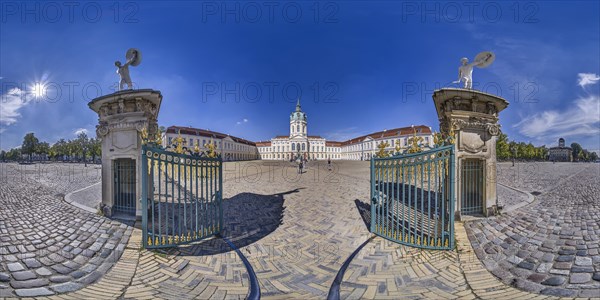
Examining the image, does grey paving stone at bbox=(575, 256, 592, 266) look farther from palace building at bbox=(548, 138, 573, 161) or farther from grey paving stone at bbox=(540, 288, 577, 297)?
palace building at bbox=(548, 138, 573, 161)

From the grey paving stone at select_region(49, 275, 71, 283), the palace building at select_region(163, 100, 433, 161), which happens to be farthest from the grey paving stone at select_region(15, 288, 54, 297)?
the palace building at select_region(163, 100, 433, 161)

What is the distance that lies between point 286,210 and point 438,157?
4.29 metres

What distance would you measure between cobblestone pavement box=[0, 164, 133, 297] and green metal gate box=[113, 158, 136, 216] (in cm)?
60

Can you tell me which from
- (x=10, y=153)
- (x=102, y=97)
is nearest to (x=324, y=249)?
(x=102, y=97)

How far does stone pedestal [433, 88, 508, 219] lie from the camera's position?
5613 mm

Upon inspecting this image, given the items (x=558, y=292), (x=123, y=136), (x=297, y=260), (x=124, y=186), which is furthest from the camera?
(x=124, y=186)

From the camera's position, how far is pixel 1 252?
3811 millimetres

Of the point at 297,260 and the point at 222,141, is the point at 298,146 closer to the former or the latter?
the point at 222,141

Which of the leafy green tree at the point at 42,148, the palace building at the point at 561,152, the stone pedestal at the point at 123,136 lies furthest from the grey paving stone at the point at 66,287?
the palace building at the point at 561,152

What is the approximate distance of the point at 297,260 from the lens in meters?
3.85

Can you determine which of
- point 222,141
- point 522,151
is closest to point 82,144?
point 222,141

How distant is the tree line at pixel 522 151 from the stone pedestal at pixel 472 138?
29823 millimetres

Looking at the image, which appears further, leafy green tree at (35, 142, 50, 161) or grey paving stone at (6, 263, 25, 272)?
leafy green tree at (35, 142, 50, 161)

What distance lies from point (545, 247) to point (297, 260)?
4196mm
